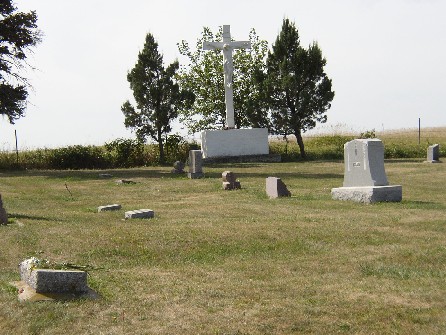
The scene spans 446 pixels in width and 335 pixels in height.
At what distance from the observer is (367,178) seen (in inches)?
704

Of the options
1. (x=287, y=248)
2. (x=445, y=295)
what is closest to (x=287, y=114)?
(x=287, y=248)

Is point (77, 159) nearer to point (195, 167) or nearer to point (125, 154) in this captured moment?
point (125, 154)

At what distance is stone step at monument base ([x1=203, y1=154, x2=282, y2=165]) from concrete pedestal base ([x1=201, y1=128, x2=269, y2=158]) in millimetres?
285

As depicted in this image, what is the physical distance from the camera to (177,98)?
41719 mm

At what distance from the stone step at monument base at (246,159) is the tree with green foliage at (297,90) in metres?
3.42

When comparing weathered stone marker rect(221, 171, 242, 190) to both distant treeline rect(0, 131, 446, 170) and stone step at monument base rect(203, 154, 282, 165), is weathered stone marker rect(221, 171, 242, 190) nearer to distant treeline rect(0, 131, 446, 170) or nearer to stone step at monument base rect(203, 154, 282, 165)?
stone step at monument base rect(203, 154, 282, 165)

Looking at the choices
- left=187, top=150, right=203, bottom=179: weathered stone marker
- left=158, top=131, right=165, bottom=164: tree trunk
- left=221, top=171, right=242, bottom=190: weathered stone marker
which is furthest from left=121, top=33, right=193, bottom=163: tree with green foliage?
left=221, top=171, right=242, bottom=190: weathered stone marker

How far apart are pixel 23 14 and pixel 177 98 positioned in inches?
428

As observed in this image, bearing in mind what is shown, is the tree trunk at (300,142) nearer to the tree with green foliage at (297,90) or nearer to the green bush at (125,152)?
the tree with green foliage at (297,90)

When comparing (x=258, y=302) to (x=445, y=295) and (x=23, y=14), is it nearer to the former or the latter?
(x=445, y=295)

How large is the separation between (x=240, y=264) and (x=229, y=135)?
2921cm

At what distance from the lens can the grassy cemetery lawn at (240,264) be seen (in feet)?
24.2

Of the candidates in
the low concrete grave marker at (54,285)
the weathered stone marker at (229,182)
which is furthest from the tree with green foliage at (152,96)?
the low concrete grave marker at (54,285)

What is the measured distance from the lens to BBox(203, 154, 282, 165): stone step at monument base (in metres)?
39.0
